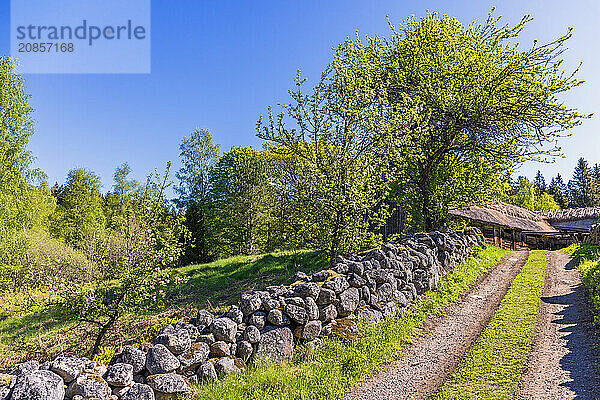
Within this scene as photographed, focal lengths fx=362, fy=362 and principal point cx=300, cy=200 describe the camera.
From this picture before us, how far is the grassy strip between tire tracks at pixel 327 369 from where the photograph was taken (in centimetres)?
596

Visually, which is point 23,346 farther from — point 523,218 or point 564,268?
point 523,218

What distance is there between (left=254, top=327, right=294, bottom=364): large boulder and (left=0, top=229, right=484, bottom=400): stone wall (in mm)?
18

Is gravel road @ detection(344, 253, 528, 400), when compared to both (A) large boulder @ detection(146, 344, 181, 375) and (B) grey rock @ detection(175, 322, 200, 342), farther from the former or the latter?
(A) large boulder @ detection(146, 344, 181, 375)

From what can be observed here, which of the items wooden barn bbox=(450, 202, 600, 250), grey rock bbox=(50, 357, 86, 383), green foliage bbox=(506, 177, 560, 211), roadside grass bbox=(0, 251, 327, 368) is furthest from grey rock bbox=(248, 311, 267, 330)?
green foliage bbox=(506, 177, 560, 211)

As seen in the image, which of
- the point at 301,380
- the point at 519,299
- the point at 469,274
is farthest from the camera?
the point at 469,274

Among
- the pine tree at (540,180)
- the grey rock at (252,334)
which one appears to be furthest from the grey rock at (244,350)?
the pine tree at (540,180)

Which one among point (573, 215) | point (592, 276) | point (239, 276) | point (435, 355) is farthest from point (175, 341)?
point (573, 215)

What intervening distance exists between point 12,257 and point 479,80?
24322 millimetres

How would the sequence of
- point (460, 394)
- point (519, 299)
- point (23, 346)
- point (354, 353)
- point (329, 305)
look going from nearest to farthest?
point (460, 394) < point (354, 353) < point (329, 305) < point (519, 299) < point (23, 346)

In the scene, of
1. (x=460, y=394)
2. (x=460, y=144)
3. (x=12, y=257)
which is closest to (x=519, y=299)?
(x=460, y=394)

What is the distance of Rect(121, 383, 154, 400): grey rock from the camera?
534 centimetres

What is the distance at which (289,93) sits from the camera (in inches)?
476

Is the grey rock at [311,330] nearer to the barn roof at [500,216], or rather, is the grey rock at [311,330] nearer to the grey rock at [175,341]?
the grey rock at [175,341]

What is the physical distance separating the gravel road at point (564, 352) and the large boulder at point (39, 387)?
6.71 metres
